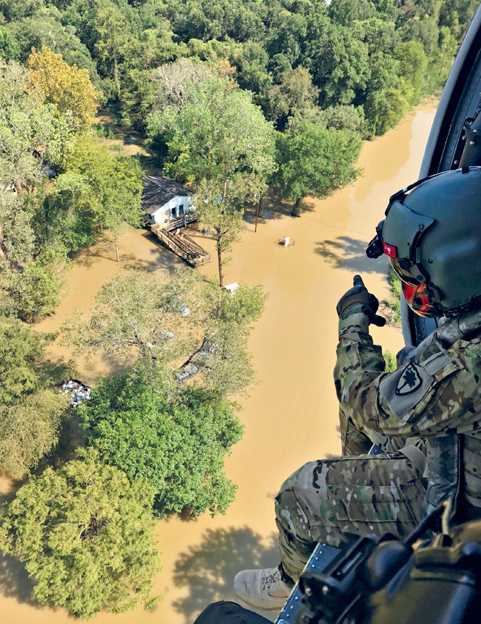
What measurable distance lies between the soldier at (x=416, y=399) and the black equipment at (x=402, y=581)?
1.63 metres

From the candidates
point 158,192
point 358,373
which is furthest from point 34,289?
point 358,373

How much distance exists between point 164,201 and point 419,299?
27580 millimetres

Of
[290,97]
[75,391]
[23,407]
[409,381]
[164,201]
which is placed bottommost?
[75,391]

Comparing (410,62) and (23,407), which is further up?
(410,62)

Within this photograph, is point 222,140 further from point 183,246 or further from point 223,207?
point 183,246

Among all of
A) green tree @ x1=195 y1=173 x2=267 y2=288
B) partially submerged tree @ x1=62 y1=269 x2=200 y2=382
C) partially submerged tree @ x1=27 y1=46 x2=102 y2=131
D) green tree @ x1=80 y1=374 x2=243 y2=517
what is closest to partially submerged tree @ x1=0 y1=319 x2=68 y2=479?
green tree @ x1=80 y1=374 x2=243 y2=517

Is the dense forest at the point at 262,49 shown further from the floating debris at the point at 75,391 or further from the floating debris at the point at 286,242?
the floating debris at the point at 75,391

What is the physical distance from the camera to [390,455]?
444 centimetres

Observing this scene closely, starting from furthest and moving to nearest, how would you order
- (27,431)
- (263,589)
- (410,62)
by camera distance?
(410,62)
(27,431)
(263,589)

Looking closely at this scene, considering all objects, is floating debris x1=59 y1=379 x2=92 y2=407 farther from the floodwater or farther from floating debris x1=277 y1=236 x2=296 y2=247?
floating debris x1=277 y1=236 x2=296 y2=247

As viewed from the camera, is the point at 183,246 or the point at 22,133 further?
the point at 183,246

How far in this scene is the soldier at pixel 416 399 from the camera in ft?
11.8

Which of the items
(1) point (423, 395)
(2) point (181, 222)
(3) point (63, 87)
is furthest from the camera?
(3) point (63, 87)

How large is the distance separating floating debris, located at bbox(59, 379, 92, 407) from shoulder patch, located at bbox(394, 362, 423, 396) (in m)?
16.5
